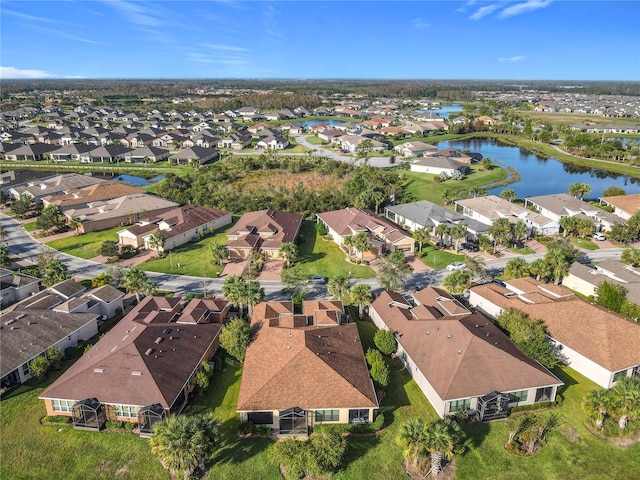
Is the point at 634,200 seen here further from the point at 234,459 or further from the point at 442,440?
the point at 234,459

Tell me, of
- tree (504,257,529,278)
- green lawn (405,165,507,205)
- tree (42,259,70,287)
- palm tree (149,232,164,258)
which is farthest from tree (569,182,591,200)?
tree (42,259,70,287)

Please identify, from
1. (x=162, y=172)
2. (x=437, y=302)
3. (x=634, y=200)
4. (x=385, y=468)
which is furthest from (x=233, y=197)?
(x=634, y=200)

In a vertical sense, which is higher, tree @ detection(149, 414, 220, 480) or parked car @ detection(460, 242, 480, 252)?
tree @ detection(149, 414, 220, 480)

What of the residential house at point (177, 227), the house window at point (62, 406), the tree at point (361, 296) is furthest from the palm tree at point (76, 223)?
the tree at point (361, 296)

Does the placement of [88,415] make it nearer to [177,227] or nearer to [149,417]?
[149,417]

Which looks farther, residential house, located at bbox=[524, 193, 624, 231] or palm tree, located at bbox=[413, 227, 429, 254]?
residential house, located at bbox=[524, 193, 624, 231]

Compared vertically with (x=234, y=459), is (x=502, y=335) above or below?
above

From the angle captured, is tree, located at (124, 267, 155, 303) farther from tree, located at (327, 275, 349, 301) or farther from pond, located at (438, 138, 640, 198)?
pond, located at (438, 138, 640, 198)
